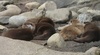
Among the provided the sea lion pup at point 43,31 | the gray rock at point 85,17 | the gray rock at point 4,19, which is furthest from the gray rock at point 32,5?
the sea lion pup at point 43,31

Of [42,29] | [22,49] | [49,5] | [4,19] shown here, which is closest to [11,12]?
[4,19]

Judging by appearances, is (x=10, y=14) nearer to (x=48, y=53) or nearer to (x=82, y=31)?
(x=82, y=31)

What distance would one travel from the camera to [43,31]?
5.47m

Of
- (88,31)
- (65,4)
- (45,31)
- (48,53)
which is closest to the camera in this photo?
(48,53)

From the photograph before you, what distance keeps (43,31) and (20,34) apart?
438mm

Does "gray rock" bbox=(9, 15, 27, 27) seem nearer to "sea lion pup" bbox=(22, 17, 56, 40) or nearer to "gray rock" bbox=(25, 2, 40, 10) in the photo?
"sea lion pup" bbox=(22, 17, 56, 40)

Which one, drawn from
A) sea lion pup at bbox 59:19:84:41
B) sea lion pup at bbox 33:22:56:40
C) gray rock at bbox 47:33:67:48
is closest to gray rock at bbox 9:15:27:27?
sea lion pup at bbox 33:22:56:40

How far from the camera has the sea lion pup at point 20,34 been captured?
205 inches

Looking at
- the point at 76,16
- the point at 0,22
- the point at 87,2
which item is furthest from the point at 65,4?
the point at 0,22

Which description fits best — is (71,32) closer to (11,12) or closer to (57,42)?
(57,42)

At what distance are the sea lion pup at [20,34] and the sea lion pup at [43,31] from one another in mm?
145

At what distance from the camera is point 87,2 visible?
758 centimetres

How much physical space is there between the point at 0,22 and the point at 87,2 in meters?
2.14

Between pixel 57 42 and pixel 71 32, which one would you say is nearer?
pixel 57 42
